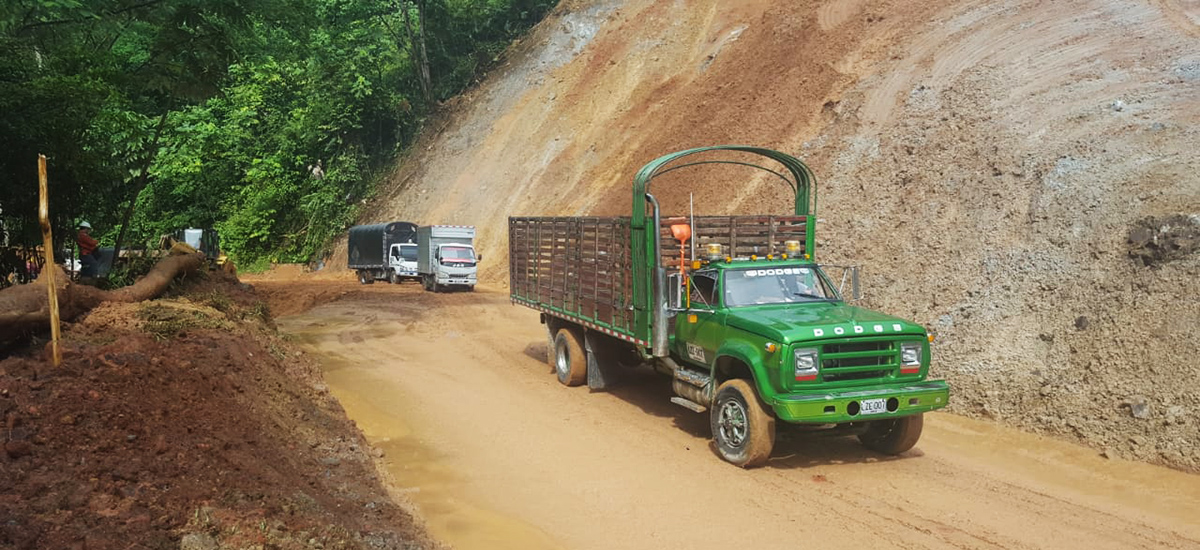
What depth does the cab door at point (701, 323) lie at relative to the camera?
9.84 metres

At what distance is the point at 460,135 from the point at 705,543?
34.6 meters

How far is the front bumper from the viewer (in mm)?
8367

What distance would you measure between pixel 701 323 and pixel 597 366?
3.20m

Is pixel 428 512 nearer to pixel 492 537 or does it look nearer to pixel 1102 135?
pixel 492 537

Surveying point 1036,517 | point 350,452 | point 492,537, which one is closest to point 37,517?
point 492,537

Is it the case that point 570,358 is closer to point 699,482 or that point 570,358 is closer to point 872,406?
point 699,482

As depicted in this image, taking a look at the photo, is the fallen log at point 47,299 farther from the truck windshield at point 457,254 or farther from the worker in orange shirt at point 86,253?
the truck windshield at point 457,254

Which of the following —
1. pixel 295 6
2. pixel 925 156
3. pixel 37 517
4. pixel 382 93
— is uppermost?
pixel 382 93

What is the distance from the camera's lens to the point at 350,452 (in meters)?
8.93

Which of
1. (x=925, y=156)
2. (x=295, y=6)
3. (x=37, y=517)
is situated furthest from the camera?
(x=925, y=156)

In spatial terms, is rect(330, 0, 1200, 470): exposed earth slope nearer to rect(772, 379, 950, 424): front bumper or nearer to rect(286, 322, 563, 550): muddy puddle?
rect(772, 379, 950, 424): front bumper

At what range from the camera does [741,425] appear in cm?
901

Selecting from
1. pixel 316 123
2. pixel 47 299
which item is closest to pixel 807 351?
pixel 47 299

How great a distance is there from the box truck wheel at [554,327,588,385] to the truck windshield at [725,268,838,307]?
376 cm
